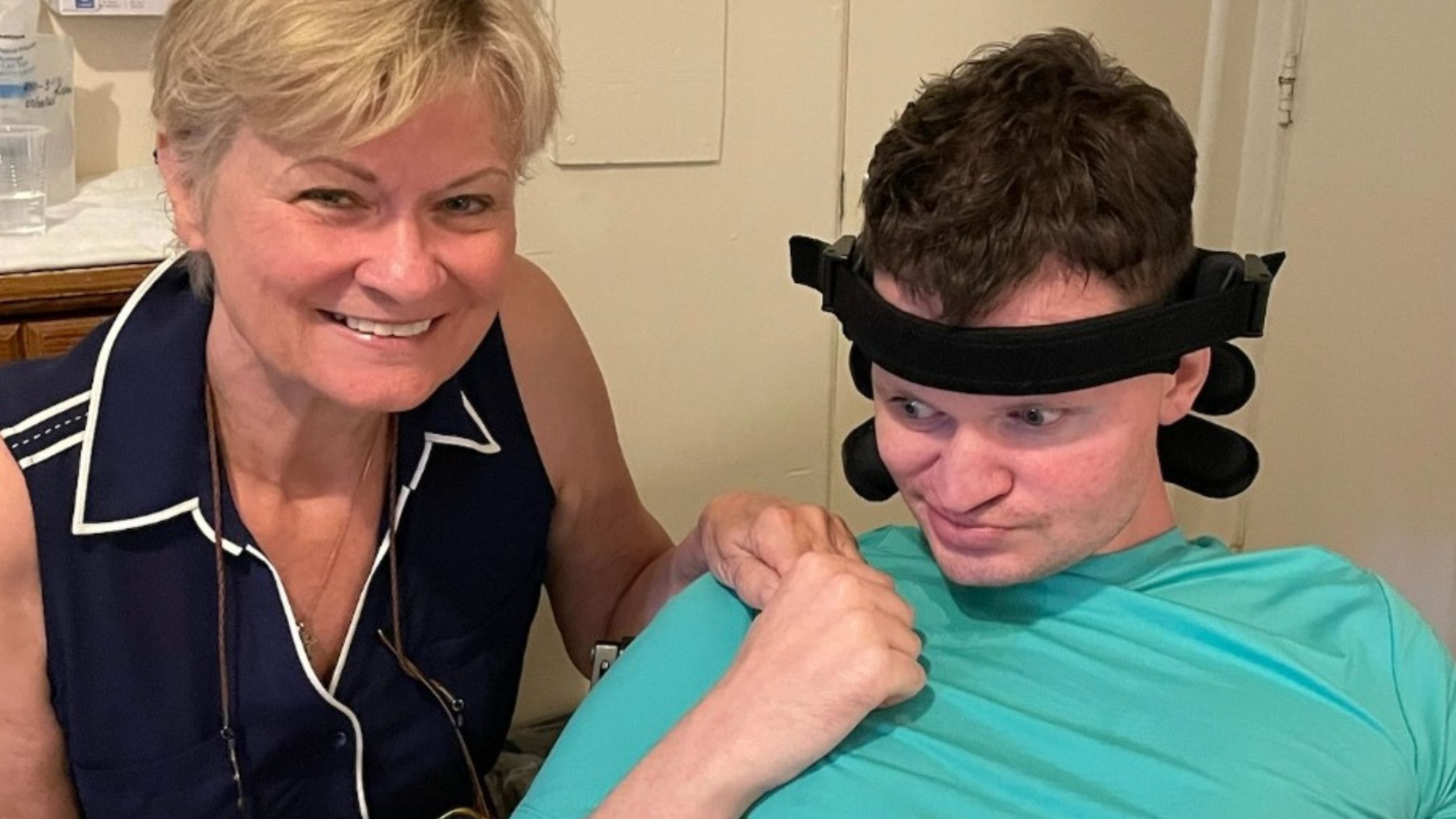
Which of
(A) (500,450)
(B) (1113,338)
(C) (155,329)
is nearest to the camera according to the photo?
(B) (1113,338)

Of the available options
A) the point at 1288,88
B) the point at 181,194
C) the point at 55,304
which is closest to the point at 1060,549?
the point at 181,194

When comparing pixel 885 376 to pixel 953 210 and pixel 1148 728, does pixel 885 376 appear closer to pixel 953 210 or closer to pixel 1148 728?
pixel 953 210

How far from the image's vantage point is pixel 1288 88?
7.85 feet

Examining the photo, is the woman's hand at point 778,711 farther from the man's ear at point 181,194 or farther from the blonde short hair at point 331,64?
the man's ear at point 181,194

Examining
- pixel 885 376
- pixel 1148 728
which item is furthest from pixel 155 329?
pixel 1148 728

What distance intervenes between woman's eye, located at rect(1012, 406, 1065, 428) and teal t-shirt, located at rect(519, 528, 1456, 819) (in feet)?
0.58

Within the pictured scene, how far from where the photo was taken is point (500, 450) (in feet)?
4.90

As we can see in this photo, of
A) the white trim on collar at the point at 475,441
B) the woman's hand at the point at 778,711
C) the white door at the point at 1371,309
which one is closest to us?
the woman's hand at the point at 778,711

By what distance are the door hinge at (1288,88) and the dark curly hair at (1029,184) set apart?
1404 mm

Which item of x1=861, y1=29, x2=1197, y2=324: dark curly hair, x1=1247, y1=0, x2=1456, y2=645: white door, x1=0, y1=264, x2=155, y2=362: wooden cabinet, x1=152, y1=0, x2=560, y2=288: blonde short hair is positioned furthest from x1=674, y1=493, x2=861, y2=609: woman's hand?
x1=1247, y1=0, x2=1456, y2=645: white door

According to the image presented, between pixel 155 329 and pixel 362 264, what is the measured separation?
0.29 m

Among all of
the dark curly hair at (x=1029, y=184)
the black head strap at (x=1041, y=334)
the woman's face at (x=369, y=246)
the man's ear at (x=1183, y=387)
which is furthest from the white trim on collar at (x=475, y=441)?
the man's ear at (x=1183, y=387)

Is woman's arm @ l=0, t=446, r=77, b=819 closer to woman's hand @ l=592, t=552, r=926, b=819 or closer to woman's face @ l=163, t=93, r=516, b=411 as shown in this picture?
woman's face @ l=163, t=93, r=516, b=411

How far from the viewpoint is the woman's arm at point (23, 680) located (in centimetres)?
122
